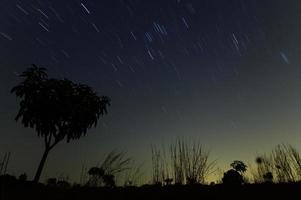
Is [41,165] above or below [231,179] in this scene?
above

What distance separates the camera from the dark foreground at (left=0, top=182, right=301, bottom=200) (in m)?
5.33

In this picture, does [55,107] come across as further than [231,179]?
Yes

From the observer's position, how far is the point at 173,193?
587 centimetres

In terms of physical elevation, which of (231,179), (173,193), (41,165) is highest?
(41,165)

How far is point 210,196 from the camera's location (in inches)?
218

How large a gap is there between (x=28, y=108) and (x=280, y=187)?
16.5 metres

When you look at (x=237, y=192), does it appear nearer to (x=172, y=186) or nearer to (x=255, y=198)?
(x=255, y=198)

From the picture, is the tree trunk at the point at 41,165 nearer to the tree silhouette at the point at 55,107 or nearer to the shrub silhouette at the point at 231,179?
the tree silhouette at the point at 55,107

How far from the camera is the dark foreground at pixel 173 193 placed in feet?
17.5

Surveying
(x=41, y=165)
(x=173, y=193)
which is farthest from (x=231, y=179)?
(x=41, y=165)

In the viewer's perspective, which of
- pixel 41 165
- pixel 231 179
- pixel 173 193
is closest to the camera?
pixel 173 193

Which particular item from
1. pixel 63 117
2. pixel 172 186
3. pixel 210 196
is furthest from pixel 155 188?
pixel 63 117

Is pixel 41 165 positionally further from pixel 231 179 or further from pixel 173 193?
pixel 173 193

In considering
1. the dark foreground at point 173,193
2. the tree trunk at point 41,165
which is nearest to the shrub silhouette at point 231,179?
the dark foreground at point 173,193
